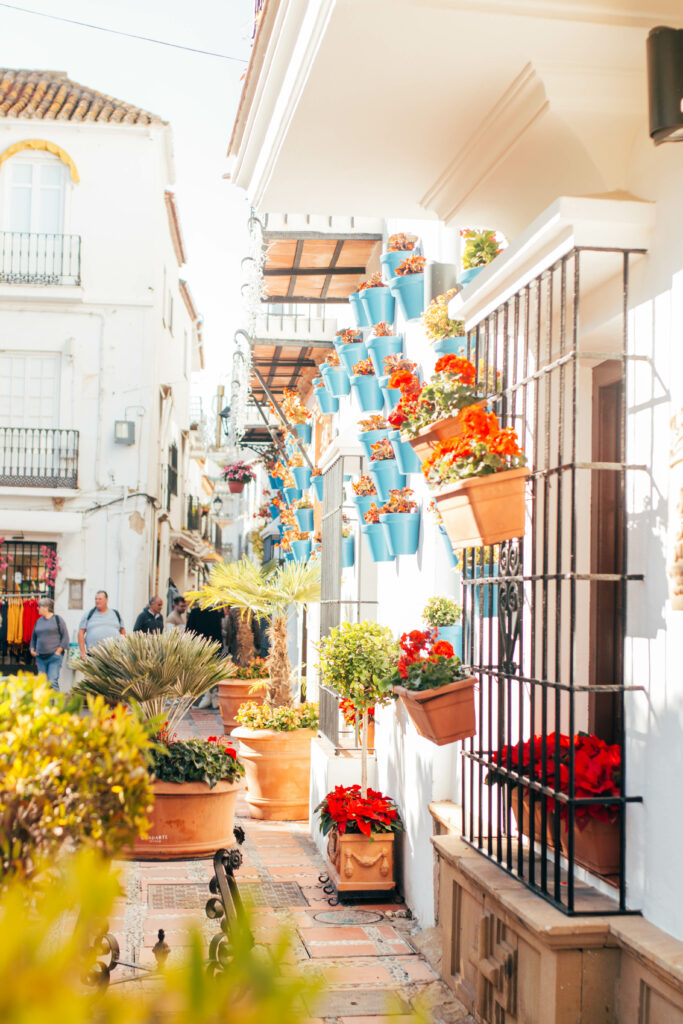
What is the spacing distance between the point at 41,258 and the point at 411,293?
15.0 meters

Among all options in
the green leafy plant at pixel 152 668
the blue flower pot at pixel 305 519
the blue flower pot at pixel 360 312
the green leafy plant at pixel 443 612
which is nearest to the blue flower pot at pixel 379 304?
the blue flower pot at pixel 360 312

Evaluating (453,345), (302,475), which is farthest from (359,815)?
(302,475)

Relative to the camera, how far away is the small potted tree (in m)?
6.82

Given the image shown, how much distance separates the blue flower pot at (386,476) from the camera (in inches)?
287

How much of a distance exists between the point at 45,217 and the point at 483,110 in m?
17.3

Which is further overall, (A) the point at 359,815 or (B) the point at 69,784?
(A) the point at 359,815

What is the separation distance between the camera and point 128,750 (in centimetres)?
246

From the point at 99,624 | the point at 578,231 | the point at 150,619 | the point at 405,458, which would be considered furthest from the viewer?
the point at 150,619

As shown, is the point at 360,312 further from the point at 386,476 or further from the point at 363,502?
the point at 386,476

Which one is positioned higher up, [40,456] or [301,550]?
[40,456]

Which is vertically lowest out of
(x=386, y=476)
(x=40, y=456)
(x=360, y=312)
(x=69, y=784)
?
(x=69, y=784)

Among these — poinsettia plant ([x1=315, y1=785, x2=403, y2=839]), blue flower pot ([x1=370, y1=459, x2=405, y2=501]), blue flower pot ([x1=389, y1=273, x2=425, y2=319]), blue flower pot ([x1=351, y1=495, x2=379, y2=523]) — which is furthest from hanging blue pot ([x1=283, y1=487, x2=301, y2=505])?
poinsettia plant ([x1=315, y1=785, x2=403, y2=839])

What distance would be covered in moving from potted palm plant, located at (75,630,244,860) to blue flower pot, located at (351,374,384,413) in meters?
2.29

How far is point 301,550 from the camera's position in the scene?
42.5 ft
